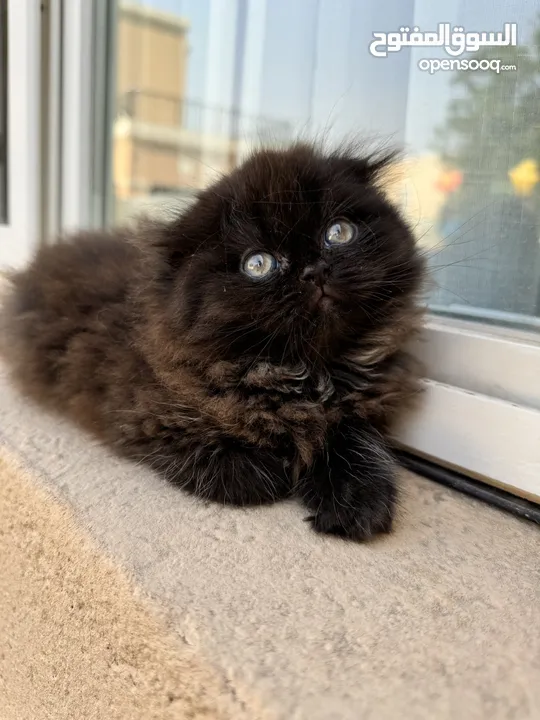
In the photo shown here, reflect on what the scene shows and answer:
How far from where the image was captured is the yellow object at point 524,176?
976 mm

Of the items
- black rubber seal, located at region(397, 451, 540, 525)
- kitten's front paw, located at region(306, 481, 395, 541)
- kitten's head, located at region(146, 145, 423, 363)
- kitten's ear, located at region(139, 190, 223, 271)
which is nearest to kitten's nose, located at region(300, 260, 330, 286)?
kitten's head, located at region(146, 145, 423, 363)

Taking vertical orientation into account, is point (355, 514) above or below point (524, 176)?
below

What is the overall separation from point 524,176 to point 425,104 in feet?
0.91

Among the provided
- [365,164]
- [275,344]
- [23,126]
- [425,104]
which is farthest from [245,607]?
[23,126]

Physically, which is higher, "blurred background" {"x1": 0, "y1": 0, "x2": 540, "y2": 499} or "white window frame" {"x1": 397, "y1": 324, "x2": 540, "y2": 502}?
"blurred background" {"x1": 0, "y1": 0, "x2": 540, "y2": 499}

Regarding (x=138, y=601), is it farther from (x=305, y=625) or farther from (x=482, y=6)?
(x=482, y=6)

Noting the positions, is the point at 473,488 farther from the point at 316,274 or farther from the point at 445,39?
the point at 445,39

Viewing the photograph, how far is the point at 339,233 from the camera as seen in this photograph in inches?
36.8

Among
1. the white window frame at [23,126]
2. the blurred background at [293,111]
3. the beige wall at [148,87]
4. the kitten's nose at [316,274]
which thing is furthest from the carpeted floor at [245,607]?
the beige wall at [148,87]

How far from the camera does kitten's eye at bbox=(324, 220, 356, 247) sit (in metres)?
0.93

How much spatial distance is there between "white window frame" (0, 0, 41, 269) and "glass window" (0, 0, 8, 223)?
0.18 ft

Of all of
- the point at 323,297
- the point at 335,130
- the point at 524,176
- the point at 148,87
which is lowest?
the point at 323,297

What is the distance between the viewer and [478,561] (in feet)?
2.57

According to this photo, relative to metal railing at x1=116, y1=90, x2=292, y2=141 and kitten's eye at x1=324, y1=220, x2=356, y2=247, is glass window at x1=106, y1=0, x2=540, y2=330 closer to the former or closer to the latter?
metal railing at x1=116, y1=90, x2=292, y2=141
